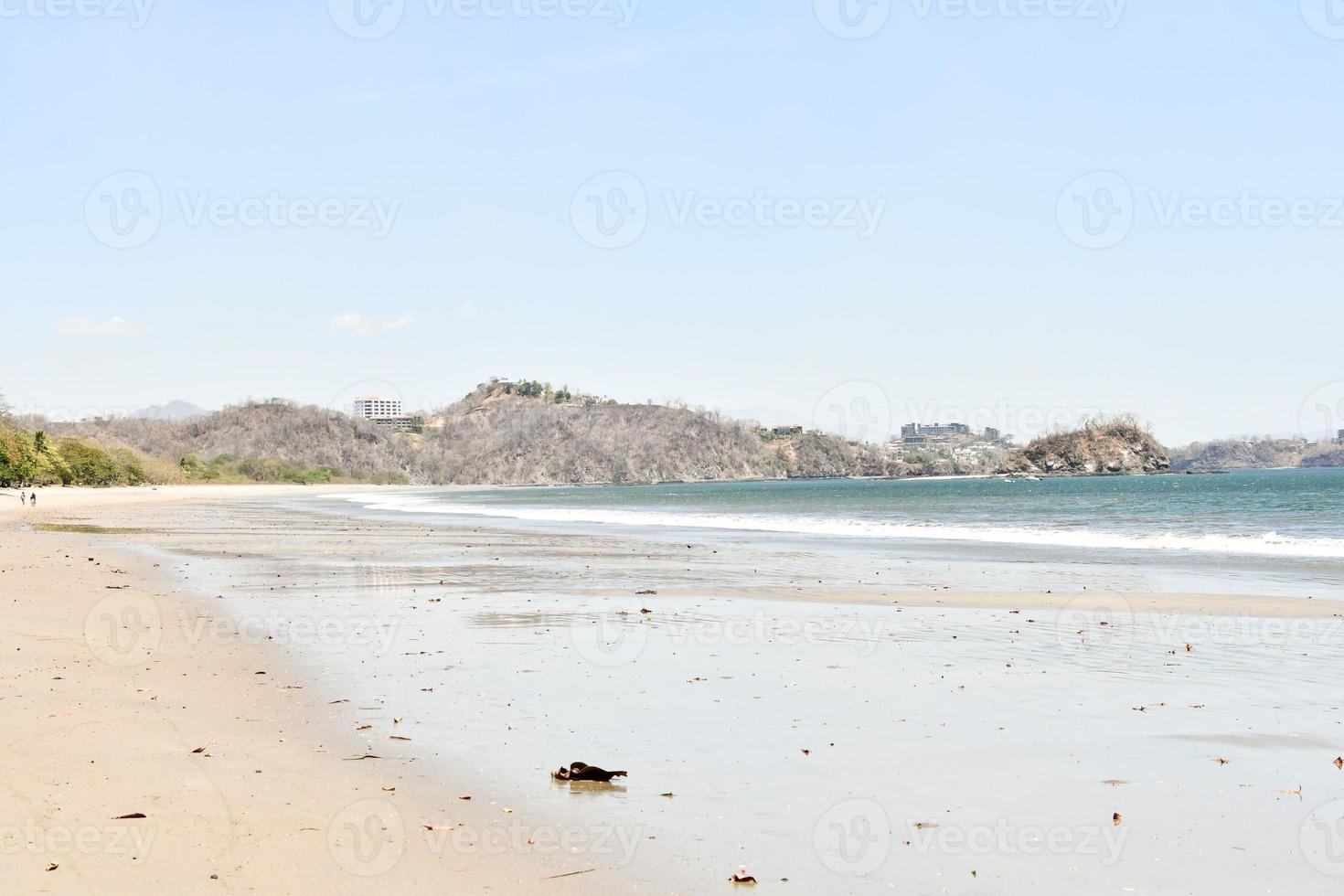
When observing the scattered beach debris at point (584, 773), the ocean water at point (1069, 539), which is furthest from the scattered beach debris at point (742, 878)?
the ocean water at point (1069, 539)

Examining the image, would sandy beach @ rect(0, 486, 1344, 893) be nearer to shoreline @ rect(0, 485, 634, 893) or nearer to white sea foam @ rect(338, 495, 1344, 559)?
shoreline @ rect(0, 485, 634, 893)

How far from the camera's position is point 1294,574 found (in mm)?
20188

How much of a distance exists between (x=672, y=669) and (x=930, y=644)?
3182 mm

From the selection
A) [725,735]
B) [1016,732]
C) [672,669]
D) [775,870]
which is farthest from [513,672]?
[775,870]

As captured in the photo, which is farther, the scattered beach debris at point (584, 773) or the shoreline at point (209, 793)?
the scattered beach debris at point (584, 773)

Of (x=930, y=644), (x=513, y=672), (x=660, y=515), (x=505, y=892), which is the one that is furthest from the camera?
(x=660, y=515)

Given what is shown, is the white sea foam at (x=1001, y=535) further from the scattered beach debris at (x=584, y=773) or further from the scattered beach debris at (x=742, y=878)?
the scattered beach debris at (x=742, y=878)

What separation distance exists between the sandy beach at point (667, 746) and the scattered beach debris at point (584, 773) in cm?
11

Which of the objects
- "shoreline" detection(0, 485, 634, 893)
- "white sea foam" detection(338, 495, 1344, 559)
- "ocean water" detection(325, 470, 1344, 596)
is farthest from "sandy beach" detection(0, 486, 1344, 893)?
"white sea foam" detection(338, 495, 1344, 559)

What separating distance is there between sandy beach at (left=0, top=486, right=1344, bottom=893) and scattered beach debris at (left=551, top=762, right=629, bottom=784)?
0.11 metres

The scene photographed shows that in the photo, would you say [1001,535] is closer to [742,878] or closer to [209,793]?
[742,878]

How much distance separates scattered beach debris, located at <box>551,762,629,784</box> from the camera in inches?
258

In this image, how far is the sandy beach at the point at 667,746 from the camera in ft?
17.2

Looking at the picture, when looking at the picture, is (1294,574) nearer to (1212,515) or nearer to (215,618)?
(215,618)
